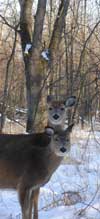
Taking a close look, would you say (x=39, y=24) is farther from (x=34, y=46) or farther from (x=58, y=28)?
(x=58, y=28)

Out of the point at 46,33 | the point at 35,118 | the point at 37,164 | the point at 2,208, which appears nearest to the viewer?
the point at 37,164

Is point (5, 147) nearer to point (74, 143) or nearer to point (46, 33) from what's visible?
point (74, 143)

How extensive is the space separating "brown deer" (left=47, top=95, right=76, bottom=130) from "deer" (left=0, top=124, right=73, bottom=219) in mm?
804

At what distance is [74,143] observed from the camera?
532 inches

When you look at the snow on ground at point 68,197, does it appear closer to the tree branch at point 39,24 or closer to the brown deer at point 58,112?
the brown deer at point 58,112

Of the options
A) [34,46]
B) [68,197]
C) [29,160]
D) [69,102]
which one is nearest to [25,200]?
[29,160]

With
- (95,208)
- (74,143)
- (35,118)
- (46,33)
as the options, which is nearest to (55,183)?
(95,208)

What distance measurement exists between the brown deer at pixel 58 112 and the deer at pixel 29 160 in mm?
804

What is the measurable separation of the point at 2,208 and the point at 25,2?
6.51 meters

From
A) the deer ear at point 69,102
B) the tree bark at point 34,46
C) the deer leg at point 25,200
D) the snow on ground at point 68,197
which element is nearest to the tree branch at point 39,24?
the tree bark at point 34,46

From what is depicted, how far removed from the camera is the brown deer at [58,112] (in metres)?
7.63

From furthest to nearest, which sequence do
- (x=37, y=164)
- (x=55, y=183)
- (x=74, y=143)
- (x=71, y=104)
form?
(x=74, y=143) < (x=55, y=183) < (x=71, y=104) < (x=37, y=164)

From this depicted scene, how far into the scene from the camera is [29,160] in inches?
256

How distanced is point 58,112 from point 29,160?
1.56 metres
